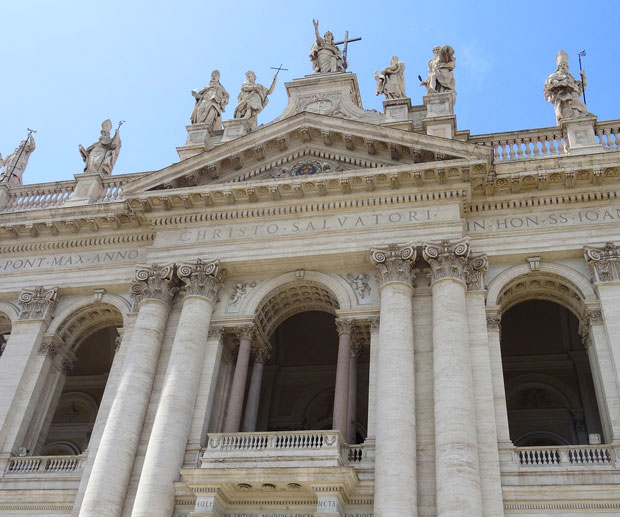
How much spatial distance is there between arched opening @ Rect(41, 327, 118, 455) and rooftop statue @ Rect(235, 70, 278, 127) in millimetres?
9110

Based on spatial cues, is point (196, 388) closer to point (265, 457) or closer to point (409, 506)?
point (265, 457)

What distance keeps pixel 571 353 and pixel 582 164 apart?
7.00 meters

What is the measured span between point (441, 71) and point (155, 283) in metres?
11.2

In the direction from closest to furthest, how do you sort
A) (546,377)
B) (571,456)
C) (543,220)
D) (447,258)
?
(571,456) < (447,258) < (543,220) < (546,377)

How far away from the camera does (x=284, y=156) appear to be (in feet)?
70.8

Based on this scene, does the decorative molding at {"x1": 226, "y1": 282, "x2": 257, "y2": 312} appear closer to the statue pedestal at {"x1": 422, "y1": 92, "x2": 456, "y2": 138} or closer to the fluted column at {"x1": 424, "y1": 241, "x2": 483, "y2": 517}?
the fluted column at {"x1": 424, "y1": 241, "x2": 483, "y2": 517}

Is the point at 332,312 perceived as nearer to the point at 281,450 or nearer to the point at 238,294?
the point at 238,294

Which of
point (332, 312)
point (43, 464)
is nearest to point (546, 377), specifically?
point (332, 312)

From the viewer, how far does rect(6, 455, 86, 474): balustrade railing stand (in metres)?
18.2

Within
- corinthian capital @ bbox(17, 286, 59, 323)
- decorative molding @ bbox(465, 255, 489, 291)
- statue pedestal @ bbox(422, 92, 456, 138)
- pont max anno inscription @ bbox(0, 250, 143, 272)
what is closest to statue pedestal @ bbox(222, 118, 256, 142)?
pont max anno inscription @ bbox(0, 250, 143, 272)

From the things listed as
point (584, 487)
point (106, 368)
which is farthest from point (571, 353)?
point (106, 368)

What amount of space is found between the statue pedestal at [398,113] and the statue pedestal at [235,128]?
4588 mm

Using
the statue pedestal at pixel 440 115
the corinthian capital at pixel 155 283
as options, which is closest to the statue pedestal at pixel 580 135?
the statue pedestal at pixel 440 115

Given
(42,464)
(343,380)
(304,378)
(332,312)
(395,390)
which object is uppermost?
(304,378)
